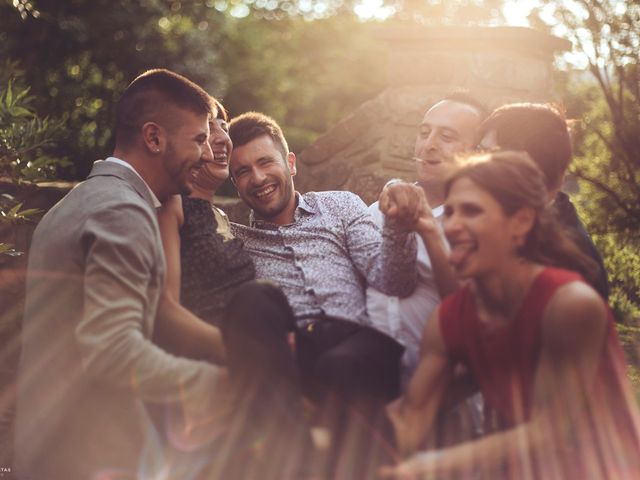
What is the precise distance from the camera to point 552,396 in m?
2.00

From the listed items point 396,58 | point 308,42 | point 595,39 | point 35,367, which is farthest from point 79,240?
point 308,42

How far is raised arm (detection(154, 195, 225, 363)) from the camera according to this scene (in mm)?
2561

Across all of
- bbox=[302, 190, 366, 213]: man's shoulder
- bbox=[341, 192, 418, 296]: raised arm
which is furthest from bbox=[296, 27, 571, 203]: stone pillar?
bbox=[341, 192, 418, 296]: raised arm

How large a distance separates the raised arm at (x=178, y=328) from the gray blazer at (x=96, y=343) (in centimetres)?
13

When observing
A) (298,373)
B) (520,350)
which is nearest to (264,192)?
(298,373)

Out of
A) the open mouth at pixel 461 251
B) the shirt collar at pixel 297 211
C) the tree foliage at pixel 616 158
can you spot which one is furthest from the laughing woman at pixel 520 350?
the tree foliage at pixel 616 158

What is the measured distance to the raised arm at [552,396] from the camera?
1.96 metres

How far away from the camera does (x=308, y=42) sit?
2834cm

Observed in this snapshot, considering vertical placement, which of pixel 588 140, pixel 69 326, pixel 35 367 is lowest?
pixel 588 140

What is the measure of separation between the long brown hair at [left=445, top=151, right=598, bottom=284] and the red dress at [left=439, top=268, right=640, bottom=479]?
11cm

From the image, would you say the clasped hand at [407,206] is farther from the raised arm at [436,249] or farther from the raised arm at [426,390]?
the raised arm at [426,390]

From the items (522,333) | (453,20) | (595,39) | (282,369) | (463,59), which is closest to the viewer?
(522,333)

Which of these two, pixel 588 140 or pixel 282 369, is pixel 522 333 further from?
pixel 588 140

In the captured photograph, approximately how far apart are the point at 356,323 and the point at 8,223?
233 centimetres
